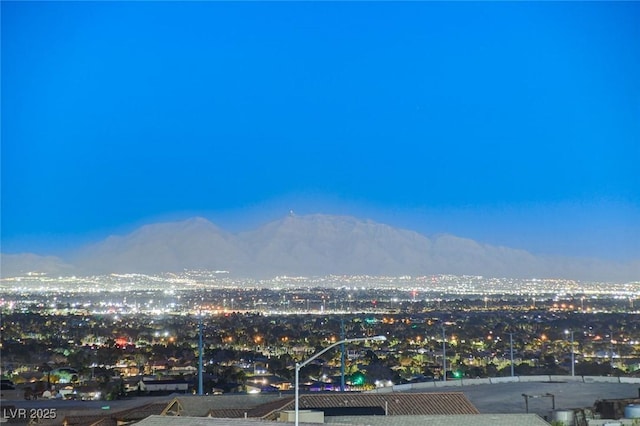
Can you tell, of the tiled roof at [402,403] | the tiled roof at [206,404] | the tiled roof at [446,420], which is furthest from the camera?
the tiled roof at [206,404]

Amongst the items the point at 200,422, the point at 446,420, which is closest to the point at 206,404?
the point at 446,420

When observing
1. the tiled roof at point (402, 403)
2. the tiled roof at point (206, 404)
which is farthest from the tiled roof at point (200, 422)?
the tiled roof at point (206, 404)

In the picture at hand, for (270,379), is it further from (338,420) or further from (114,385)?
(338,420)

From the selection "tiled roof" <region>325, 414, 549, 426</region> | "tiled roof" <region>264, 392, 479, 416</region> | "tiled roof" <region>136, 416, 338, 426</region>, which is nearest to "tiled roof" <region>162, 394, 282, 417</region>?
"tiled roof" <region>264, 392, 479, 416</region>

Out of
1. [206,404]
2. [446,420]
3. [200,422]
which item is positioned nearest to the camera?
[200,422]

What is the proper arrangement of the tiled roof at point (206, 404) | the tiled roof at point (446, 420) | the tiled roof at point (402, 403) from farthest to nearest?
1. the tiled roof at point (206, 404)
2. the tiled roof at point (402, 403)
3. the tiled roof at point (446, 420)

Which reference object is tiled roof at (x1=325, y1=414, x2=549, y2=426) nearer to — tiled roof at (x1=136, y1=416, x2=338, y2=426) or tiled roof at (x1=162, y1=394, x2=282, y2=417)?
tiled roof at (x1=136, y1=416, x2=338, y2=426)

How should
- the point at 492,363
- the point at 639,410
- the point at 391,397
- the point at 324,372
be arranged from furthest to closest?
1. the point at 492,363
2. the point at 324,372
3. the point at 391,397
4. the point at 639,410

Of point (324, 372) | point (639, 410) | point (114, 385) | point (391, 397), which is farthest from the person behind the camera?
point (324, 372)

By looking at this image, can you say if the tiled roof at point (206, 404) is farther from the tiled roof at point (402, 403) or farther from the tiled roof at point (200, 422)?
the tiled roof at point (200, 422)

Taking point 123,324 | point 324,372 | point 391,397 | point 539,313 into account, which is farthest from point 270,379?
point 539,313

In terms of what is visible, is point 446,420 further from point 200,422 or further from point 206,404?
point 206,404
